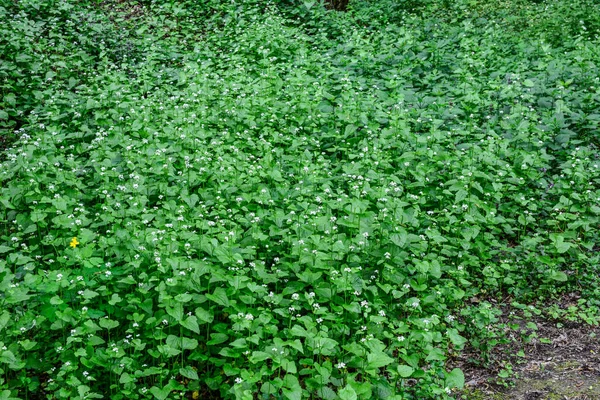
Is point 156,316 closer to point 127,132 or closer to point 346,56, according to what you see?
point 127,132

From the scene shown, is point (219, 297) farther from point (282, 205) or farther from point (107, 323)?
point (282, 205)

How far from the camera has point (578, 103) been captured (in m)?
8.82

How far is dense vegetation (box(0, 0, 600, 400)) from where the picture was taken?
15.6ft

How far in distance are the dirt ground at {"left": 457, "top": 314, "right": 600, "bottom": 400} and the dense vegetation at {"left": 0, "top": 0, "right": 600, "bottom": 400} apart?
23cm

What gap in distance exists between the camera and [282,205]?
637 cm

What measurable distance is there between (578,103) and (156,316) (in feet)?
23.0

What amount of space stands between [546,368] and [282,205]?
297cm

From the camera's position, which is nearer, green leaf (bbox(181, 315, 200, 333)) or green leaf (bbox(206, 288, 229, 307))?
green leaf (bbox(181, 315, 200, 333))

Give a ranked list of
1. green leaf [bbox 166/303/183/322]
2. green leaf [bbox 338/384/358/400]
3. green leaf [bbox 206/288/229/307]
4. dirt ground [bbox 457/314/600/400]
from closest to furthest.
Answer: green leaf [bbox 338/384/358/400], green leaf [bbox 166/303/183/322], green leaf [bbox 206/288/229/307], dirt ground [bbox 457/314/600/400]

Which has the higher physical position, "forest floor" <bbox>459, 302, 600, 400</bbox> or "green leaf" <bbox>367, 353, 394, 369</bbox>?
"green leaf" <bbox>367, 353, 394, 369</bbox>

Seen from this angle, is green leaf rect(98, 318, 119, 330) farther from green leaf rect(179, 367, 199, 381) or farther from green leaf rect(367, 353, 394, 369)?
green leaf rect(367, 353, 394, 369)

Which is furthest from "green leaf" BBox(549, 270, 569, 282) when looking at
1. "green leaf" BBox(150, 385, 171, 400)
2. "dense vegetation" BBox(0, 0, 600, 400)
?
"green leaf" BBox(150, 385, 171, 400)

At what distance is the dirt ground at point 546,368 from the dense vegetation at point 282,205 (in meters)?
0.23

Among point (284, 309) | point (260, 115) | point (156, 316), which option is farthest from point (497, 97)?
point (156, 316)
